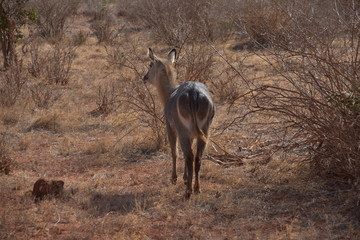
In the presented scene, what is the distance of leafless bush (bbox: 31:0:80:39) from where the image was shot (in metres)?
20.7

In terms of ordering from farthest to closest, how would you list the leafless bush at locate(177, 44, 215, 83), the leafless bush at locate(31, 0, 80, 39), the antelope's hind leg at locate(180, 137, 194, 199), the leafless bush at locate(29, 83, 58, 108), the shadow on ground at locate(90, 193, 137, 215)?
the leafless bush at locate(31, 0, 80, 39) → the leafless bush at locate(29, 83, 58, 108) → the leafless bush at locate(177, 44, 215, 83) → the antelope's hind leg at locate(180, 137, 194, 199) → the shadow on ground at locate(90, 193, 137, 215)

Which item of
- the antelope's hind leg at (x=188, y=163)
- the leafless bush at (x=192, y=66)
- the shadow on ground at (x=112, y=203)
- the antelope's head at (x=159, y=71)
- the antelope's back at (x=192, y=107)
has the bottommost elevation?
the shadow on ground at (x=112, y=203)

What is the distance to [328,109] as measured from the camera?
598 cm

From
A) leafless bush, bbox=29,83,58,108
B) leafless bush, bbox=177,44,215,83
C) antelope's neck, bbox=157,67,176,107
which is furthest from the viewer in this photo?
leafless bush, bbox=29,83,58,108

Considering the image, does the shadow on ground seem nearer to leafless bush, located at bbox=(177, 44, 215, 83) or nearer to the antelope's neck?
the antelope's neck

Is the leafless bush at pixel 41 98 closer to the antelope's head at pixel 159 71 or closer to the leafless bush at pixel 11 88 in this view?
the leafless bush at pixel 11 88

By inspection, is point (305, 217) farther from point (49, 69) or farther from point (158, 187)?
point (49, 69)

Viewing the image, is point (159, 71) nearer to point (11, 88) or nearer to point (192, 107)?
point (192, 107)

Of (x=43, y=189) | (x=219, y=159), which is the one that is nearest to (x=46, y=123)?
(x=219, y=159)

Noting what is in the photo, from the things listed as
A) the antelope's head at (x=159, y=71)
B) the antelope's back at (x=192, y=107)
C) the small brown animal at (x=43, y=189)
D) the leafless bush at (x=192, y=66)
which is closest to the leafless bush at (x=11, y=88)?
the leafless bush at (x=192, y=66)

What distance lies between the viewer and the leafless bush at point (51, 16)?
2067 cm

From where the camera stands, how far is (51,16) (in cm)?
2114

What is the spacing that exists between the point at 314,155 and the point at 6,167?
3921 mm

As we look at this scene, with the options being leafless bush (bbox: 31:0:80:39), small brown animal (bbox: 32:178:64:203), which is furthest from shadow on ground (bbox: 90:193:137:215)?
leafless bush (bbox: 31:0:80:39)
